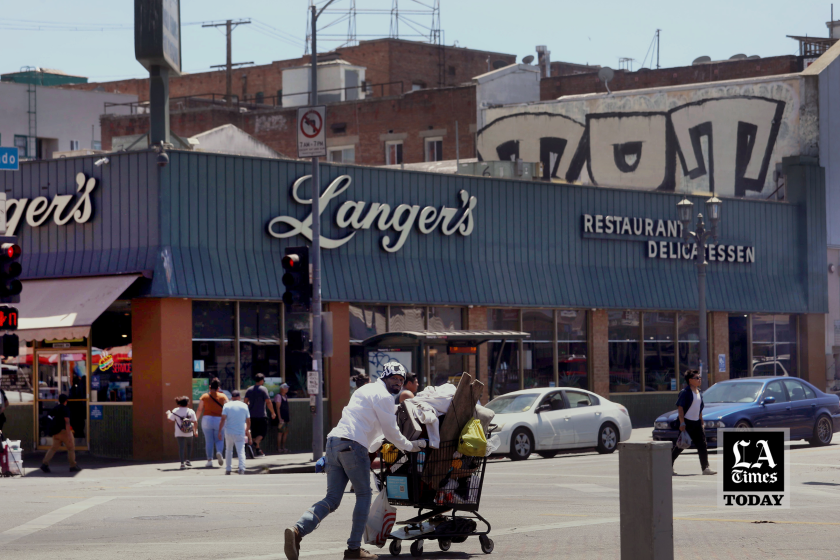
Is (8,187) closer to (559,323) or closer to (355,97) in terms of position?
(559,323)

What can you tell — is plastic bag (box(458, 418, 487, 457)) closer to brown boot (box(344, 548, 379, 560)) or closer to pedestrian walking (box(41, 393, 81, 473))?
brown boot (box(344, 548, 379, 560))

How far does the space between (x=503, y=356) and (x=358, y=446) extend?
20903 mm

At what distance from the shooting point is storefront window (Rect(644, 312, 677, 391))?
35.0 m

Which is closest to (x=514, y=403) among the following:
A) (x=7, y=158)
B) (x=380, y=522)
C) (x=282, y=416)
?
(x=282, y=416)

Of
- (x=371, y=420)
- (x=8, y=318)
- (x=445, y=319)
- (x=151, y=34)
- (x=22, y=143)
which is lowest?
(x=371, y=420)

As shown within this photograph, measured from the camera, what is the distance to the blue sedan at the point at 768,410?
23.1 m

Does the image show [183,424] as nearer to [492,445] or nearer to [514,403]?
[514,403]

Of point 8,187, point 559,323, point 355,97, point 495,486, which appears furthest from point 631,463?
point 355,97

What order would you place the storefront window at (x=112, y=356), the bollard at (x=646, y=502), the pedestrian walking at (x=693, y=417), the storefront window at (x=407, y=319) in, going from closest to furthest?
the bollard at (x=646, y=502) → the pedestrian walking at (x=693, y=417) → the storefront window at (x=112, y=356) → the storefront window at (x=407, y=319)

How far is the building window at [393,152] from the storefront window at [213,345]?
2765 centimetres

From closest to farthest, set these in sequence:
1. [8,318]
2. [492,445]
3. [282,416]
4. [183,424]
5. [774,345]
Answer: [492,445]
[8,318]
[183,424]
[282,416]
[774,345]

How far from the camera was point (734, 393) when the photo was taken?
24.5m

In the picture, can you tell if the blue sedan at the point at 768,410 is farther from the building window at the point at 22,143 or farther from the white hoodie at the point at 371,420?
the building window at the point at 22,143

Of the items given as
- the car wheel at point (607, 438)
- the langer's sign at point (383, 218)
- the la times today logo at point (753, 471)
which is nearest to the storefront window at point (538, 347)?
the langer's sign at point (383, 218)
